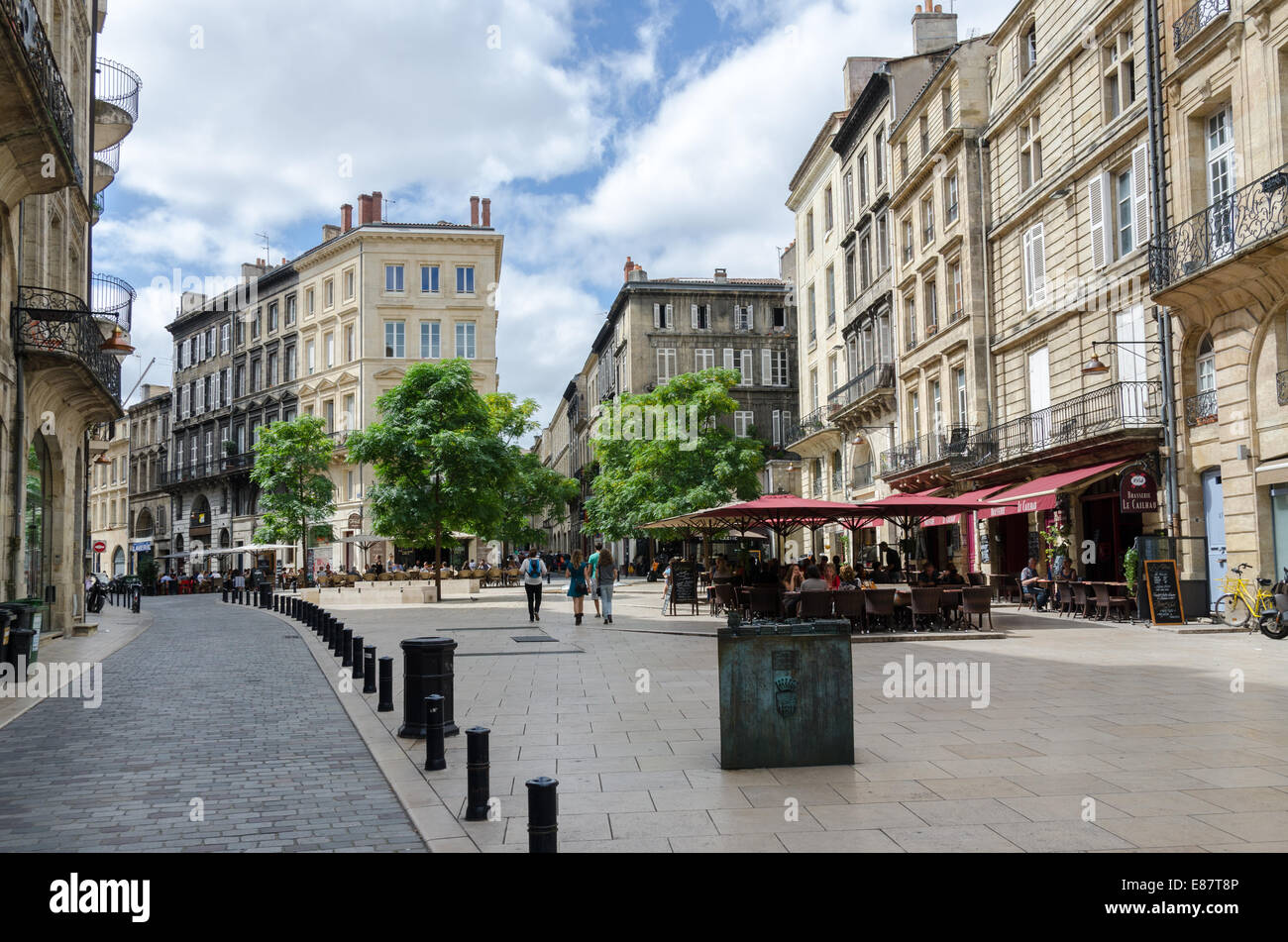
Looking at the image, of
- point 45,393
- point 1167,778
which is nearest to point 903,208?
point 45,393

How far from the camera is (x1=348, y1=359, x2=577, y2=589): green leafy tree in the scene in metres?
31.6

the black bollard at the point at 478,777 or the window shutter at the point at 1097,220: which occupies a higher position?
the window shutter at the point at 1097,220

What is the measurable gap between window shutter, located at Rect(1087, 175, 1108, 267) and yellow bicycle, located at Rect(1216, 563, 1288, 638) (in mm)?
7699

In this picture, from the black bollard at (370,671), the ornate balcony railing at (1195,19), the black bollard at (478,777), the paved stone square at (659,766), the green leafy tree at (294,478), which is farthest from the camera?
the green leafy tree at (294,478)

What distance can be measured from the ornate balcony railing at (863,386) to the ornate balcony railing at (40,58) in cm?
2413

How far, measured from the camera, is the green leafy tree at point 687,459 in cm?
3984

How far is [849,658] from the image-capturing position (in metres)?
6.95

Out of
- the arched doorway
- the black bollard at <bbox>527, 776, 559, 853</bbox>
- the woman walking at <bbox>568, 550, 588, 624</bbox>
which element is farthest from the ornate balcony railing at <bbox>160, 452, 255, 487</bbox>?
the black bollard at <bbox>527, 776, 559, 853</bbox>

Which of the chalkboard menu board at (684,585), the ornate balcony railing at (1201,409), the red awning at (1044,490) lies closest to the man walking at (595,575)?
the chalkboard menu board at (684,585)

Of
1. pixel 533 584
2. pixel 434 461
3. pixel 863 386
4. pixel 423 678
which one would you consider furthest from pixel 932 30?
pixel 423 678

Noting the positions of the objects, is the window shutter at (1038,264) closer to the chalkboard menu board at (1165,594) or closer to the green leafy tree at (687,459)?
the chalkboard menu board at (1165,594)

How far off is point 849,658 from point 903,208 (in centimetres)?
2828

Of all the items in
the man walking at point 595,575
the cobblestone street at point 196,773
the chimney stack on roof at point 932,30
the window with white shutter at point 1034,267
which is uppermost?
the chimney stack on roof at point 932,30

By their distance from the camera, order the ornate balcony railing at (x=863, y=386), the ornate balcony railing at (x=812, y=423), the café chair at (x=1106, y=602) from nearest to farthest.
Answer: the café chair at (x=1106, y=602)
the ornate balcony railing at (x=863, y=386)
the ornate balcony railing at (x=812, y=423)
